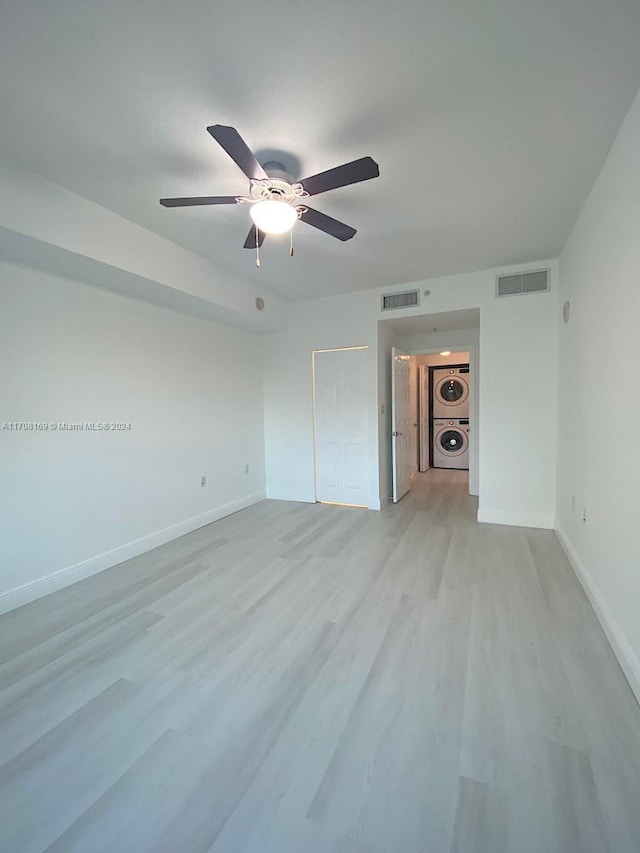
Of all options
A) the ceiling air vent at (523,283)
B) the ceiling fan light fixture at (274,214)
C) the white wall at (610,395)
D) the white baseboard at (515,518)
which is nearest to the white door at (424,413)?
the white baseboard at (515,518)

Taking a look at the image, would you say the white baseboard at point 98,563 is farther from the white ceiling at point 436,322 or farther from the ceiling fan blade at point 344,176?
the white ceiling at point 436,322

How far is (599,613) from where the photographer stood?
2.06 m

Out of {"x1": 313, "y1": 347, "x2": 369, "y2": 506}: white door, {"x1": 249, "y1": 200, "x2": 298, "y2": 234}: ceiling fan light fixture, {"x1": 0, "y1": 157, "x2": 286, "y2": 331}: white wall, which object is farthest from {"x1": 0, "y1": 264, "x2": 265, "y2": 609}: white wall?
{"x1": 249, "y1": 200, "x2": 298, "y2": 234}: ceiling fan light fixture

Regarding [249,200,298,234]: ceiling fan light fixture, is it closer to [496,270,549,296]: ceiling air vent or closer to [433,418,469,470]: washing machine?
[496,270,549,296]: ceiling air vent

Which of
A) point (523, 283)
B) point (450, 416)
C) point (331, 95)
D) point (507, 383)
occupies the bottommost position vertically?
point (450, 416)

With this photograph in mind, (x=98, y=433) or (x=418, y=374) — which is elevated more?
(x=418, y=374)

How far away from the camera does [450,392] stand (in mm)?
7246

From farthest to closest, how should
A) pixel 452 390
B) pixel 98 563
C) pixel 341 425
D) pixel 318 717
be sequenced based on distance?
pixel 452 390, pixel 341 425, pixel 98 563, pixel 318 717

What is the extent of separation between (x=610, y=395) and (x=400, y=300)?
264 cm

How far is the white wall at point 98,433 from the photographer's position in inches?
94.5

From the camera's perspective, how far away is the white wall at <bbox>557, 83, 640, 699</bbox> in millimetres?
1638

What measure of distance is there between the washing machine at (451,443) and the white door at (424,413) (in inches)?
9.7

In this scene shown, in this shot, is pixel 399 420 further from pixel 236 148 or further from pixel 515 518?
pixel 236 148

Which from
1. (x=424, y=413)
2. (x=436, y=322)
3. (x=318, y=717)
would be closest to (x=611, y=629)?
(x=318, y=717)
